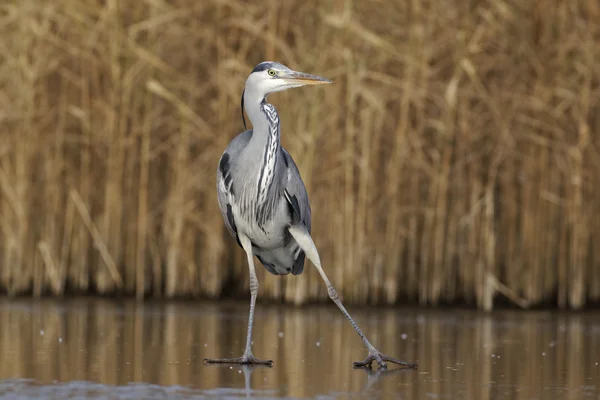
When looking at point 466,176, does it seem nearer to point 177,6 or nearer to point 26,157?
point 177,6

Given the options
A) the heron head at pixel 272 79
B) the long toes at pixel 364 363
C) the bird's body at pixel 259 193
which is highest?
the heron head at pixel 272 79

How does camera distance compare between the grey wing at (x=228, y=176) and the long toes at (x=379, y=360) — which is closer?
the long toes at (x=379, y=360)

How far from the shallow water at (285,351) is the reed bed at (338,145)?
1.48 ft

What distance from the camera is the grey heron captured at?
733 cm

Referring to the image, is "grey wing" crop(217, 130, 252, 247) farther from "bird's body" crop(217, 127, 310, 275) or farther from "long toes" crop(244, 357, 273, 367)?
"long toes" crop(244, 357, 273, 367)

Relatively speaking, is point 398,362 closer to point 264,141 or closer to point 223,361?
point 223,361

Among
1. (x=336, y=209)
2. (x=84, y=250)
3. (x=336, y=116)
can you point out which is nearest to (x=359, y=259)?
(x=336, y=209)

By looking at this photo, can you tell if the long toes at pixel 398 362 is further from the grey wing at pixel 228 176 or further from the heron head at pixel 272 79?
the heron head at pixel 272 79

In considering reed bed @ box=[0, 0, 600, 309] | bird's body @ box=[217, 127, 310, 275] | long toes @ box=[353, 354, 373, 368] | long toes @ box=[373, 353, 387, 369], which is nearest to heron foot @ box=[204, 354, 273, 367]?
long toes @ box=[353, 354, 373, 368]

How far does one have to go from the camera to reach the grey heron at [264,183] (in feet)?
24.1

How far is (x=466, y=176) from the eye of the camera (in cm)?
1111

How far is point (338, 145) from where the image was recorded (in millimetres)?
10914

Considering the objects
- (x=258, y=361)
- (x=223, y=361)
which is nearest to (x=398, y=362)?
(x=258, y=361)

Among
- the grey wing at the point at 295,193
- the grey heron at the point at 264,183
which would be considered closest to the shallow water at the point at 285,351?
the grey heron at the point at 264,183
